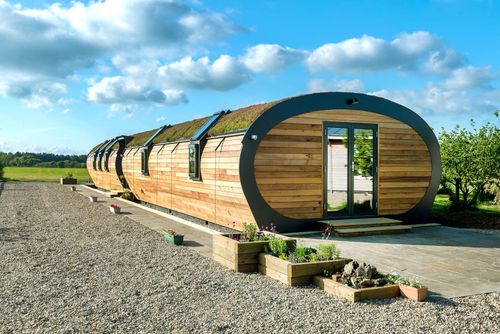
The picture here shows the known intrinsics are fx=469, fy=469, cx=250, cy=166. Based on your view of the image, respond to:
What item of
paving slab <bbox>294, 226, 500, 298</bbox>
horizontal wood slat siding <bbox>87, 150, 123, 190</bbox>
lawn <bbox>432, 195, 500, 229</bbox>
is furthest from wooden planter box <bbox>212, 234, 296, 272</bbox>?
horizontal wood slat siding <bbox>87, 150, 123, 190</bbox>

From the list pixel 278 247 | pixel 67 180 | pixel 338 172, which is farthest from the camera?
pixel 67 180

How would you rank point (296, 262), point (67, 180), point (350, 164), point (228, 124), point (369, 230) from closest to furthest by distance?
point (296, 262) → point (369, 230) → point (350, 164) → point (228, 124) → point (67, 180)

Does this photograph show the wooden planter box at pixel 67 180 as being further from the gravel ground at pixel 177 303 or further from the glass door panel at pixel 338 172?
the gravel ground at pixel 177 303

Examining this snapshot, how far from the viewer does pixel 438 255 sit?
8.05 meters

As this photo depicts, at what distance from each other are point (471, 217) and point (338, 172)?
4.23m

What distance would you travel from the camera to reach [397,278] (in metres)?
5.88

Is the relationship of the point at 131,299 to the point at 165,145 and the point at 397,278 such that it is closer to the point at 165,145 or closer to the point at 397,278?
the point at 397,278

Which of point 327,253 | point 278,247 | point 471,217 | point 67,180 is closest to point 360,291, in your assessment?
point 327,253

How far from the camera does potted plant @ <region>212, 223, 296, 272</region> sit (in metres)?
6.94

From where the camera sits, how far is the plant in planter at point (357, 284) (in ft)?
18.1

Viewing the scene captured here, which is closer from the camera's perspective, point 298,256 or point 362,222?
point 298,256

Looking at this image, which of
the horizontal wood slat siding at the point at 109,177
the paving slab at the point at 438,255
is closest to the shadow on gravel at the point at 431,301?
the paving slab at the point at 438,255

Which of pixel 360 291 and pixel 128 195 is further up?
pixel 360 291

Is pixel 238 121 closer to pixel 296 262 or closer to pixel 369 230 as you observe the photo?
pixel 369 230
